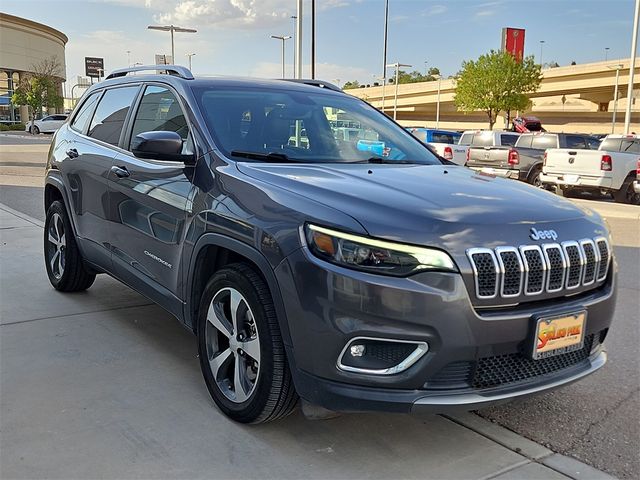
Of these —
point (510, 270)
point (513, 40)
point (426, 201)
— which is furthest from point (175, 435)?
point (513, 40)

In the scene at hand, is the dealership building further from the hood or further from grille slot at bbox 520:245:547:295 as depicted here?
grille slot at bbox 520:245:547:295

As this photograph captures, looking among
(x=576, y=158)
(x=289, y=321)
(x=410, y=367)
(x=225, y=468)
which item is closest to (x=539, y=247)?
(x=410, y=367)

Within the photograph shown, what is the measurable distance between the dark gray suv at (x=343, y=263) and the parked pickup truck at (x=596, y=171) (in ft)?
39.6

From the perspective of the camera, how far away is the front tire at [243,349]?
294 centimetres

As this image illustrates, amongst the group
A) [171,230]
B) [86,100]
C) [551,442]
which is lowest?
[551,442]

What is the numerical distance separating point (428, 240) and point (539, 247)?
523 millimetres

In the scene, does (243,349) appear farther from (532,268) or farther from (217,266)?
(532,268)

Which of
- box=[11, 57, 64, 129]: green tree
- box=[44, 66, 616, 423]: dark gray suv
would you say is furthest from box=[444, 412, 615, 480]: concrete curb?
box=[11, 57, 64, 129]: green tree

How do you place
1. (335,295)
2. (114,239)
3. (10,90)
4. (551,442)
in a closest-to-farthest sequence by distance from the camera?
1. (335,295)
2. (551,442)
3. (114,239)
4. (10,90)

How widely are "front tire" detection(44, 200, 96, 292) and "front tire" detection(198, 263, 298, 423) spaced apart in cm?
234

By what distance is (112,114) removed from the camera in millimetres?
4852

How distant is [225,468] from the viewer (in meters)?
2.89

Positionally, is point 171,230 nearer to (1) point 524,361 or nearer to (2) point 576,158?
(1) point 524,361

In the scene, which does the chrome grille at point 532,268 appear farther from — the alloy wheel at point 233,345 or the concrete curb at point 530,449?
the alloy wheel at point 233,345
